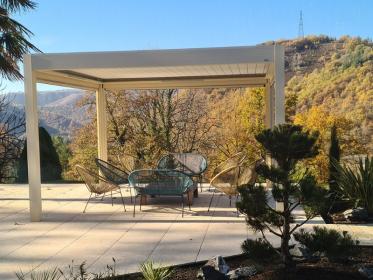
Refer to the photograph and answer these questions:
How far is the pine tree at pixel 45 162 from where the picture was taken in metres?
11.9

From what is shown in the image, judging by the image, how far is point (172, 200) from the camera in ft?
27.1

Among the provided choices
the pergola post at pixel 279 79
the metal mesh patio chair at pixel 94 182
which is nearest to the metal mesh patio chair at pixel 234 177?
the pergola post at pixel 279 79

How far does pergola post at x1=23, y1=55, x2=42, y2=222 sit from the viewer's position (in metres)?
6.59

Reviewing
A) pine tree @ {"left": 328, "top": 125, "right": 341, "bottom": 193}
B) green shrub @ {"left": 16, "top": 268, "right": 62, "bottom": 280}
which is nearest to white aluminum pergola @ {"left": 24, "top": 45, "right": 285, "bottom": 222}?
pine tree @ {"left": 328, "top": 125, "right": 341, "bottom": 193}

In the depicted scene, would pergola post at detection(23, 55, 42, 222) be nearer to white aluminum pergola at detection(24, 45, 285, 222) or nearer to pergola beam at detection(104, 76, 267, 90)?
white aluminum pergola at detection(24, 45, 285, 222)

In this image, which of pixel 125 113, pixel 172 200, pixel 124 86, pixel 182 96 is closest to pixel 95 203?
pixel 172 200

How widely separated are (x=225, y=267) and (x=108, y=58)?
12.5 feet

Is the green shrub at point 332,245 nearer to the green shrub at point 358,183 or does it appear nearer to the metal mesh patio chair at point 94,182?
the green shrub at point 358,183

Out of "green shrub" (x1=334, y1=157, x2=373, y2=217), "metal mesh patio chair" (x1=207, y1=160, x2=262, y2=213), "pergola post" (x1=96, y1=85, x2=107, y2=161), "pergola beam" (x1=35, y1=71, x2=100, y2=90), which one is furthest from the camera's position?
"pergola post" (x1=96, y1=85, x2=107, y2=161)

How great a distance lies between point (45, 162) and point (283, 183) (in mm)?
9768

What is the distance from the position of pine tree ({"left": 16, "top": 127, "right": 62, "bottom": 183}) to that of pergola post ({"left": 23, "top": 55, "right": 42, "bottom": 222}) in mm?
5518

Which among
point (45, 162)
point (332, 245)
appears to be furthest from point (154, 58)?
point (45, 162)

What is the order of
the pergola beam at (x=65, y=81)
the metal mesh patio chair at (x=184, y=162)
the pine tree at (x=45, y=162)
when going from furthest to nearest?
the pine tree at (x=45, y=162) → the metal mesh patio chair at (x=184, y=162) → the pergola beam at (x=65, y=81)

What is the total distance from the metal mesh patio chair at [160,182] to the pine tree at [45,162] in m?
5.95
